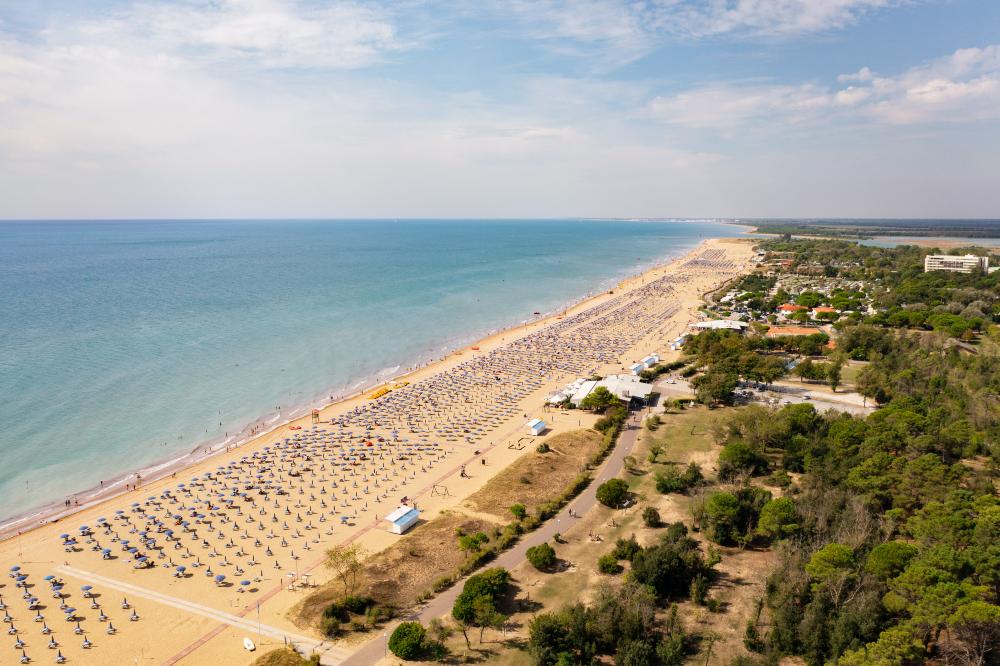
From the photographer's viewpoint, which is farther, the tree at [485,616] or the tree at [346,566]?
the tree at [346,566]

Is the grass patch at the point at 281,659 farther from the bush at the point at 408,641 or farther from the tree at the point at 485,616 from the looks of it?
the tree at the point at 485,616

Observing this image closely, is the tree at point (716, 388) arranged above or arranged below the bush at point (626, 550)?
above

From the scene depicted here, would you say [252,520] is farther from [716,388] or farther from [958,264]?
[958,264]

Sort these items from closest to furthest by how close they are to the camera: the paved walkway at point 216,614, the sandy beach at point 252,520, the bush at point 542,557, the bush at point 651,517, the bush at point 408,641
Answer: the bush at point 408,641 < the paved walkway at point 216,614 < the sandy beach at point 252,520 < the bush at point 542,557 < the bush at point 651,517

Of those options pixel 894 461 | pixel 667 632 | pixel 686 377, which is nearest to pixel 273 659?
pixel 667 632

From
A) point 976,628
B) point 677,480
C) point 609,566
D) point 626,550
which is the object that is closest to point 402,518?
point 609,566

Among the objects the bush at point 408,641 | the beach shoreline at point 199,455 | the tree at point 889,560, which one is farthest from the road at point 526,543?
the beach shoreline at point 199,455
